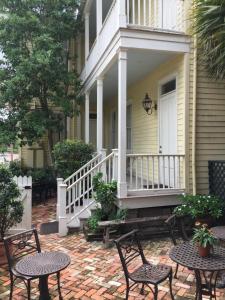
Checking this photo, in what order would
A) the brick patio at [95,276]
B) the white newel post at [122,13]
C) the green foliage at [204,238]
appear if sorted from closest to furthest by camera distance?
1. the green foliage at [204,238]
2. the brick patio at [95,276]
3. the white newel post at [122,13]

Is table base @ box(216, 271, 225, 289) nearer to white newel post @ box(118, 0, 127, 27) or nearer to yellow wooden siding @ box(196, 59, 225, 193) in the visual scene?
yellow wooden siding @ box(196, 59, 225, 193)

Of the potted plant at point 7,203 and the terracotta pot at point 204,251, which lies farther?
the potted plant at point 7,203

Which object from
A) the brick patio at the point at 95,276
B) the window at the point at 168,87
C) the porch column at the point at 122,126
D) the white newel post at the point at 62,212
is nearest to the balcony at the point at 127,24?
the porch column at the point at 122,126

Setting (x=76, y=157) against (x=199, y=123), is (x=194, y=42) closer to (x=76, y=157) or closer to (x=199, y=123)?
(x=199, y=123)

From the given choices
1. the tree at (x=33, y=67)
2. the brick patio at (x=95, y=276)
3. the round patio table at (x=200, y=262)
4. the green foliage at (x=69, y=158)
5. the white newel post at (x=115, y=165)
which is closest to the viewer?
the round patio table at (x=200, y=262)

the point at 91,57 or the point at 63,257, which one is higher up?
the point at 91,57

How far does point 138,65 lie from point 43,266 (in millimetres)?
5617

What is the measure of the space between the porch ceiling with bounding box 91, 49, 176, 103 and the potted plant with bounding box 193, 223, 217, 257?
4219 mm

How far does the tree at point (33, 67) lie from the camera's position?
396 inches

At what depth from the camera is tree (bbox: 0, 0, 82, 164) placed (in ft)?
33.0

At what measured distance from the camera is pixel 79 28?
1174 centimetres

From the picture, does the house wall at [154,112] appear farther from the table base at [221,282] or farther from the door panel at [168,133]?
the table base at [221,282]

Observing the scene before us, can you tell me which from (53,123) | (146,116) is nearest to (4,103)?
(53,123)

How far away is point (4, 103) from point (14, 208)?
6114mm
